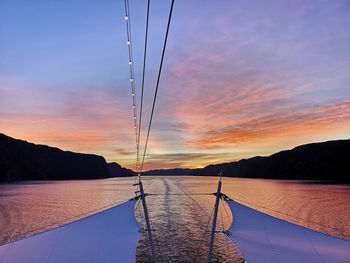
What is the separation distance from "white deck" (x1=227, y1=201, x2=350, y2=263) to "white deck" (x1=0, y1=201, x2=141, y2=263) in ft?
16.1

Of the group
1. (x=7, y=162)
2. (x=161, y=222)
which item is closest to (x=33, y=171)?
(x=7, y=162)

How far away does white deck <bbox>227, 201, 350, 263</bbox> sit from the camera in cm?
877

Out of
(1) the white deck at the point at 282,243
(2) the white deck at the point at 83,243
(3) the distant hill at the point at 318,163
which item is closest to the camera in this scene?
(2) the white deck at the point at 83,243

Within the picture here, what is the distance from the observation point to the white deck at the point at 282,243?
8766 millimetres

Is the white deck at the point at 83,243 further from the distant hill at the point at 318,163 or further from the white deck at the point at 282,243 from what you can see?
the distant hill at the point at 318,163

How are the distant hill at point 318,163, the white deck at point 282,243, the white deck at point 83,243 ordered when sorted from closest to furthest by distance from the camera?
the white deck at point 83,243, the white deck at point 282,243, the distant hill at point 318,163

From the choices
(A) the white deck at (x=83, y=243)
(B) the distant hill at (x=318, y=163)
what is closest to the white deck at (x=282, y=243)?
(A) the white deck at (x=83, y=243)

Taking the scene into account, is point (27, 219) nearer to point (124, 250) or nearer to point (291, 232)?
point (124, 250)

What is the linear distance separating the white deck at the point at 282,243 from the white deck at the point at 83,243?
193 inches

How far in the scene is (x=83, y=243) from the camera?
364 inches

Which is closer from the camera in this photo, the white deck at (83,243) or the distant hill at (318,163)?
the white deck at (83,243)

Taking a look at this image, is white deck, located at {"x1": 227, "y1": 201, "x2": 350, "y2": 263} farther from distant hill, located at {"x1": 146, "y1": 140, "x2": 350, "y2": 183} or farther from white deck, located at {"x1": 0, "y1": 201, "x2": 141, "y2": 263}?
distant hill, located at {"x1": 146, "y1": 140, "x2": 350, "y2": 183}

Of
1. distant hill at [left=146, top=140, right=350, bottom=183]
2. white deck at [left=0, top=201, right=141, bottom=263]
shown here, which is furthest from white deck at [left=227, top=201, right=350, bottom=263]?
distant hill at [left=146, top=140, right=350, bottom=183]

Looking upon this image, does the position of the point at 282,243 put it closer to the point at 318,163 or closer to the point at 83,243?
the point at 83,243
